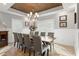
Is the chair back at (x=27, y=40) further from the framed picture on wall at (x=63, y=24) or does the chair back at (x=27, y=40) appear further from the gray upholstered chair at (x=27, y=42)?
the framed picture on wall at (x=63, y=24)

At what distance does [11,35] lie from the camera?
237cm

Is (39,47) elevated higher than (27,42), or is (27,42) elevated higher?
(27,42)

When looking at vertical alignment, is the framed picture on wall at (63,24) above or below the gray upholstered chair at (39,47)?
above

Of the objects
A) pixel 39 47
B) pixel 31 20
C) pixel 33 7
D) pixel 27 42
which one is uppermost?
pixel 33 7

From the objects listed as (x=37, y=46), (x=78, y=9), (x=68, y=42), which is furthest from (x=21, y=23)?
(x=78, y=9)

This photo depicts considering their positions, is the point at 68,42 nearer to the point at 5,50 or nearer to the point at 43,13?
the point at 43,13

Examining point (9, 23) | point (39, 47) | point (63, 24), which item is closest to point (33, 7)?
Result: point (9, 23)

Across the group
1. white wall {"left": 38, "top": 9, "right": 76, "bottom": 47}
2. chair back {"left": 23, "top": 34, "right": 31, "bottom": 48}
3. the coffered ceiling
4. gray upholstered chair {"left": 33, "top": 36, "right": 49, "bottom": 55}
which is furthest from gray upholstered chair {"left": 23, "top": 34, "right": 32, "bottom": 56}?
the coffered ceiling

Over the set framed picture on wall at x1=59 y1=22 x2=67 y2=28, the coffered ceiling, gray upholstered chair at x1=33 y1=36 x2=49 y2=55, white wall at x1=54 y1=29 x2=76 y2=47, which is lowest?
gray upholstered chair at x1=33 y1=36 x2=49 y2=55

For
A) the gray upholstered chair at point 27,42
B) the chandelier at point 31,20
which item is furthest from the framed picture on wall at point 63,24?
the gray upholstered chair at point 27,42

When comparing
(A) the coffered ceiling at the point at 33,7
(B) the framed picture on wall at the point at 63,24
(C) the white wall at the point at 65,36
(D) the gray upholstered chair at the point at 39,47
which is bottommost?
(D) the gray upholstered chair at the point at 39,47

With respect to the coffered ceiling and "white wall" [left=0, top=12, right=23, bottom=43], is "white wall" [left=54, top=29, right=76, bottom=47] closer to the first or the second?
the coffered ceiling

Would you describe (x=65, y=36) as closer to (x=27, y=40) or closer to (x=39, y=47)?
(x=39, y=47)

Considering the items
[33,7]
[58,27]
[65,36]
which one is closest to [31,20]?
[33,7]
